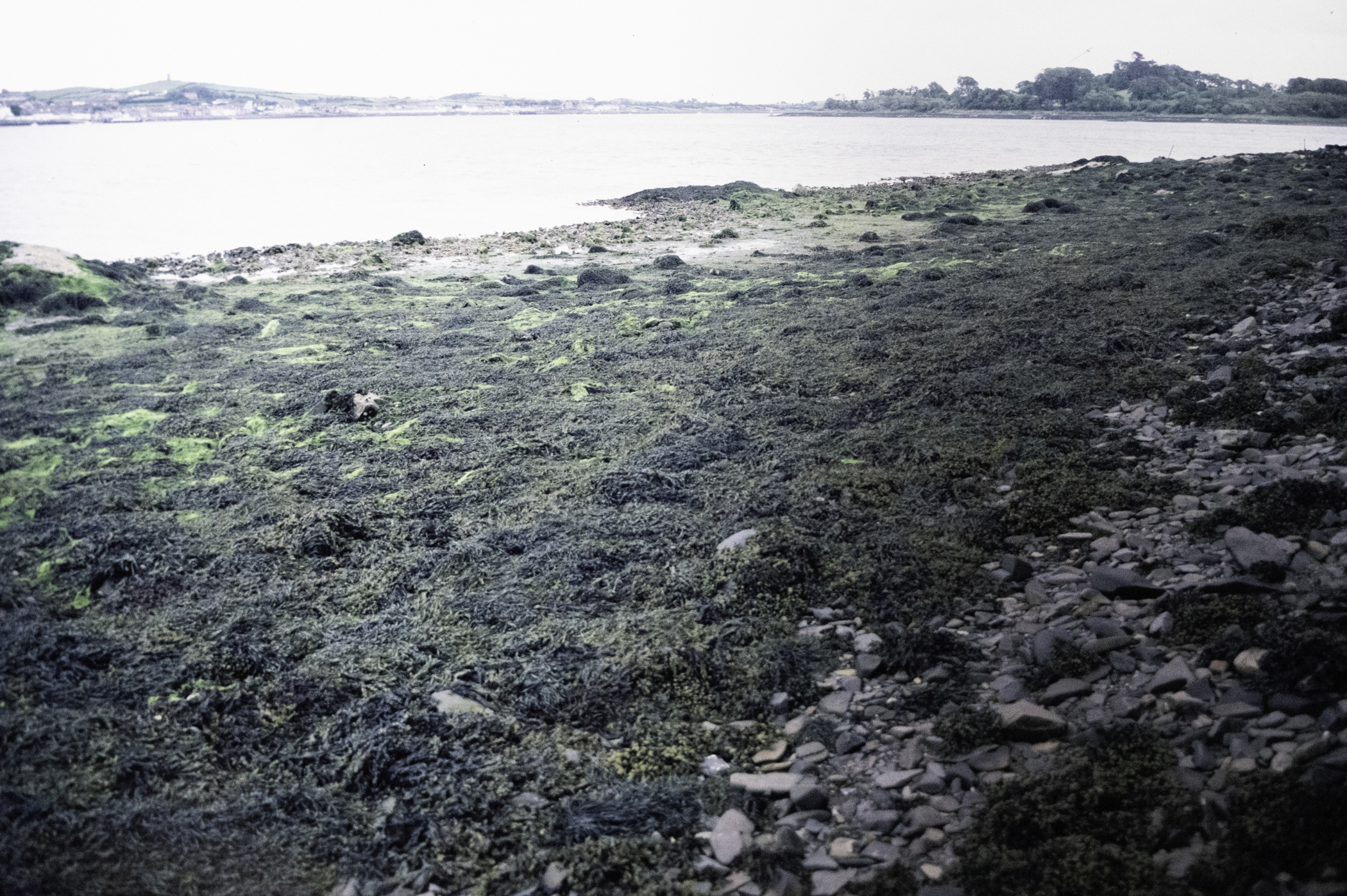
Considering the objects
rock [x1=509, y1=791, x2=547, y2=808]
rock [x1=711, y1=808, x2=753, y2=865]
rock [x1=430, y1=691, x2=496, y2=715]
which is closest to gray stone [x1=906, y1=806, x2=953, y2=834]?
rock [x1=711, y1=808, x2=753, y2=865]

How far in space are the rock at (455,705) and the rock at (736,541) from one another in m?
1.92

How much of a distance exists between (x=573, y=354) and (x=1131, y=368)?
21.6 feet

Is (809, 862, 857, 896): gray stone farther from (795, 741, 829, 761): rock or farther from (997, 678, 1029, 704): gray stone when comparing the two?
(997, 678, 1029, 704): gray stone

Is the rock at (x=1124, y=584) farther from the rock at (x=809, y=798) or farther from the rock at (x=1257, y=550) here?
the rock at (x=809, y=798)

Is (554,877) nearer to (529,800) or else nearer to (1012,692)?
(529,800)

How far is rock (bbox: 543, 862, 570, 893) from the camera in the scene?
2795 millimetres

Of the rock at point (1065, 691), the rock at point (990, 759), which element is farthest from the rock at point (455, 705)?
the rock at point (1065, 691)

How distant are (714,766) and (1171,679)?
76.4 inches

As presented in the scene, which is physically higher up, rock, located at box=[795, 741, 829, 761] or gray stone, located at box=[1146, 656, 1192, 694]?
gray stone, located at box=[1146, 656, 1192, 694]

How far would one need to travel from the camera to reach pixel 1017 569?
14.3 ft

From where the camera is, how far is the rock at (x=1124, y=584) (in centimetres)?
382

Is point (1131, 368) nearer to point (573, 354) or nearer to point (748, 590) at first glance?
point (748, 590)

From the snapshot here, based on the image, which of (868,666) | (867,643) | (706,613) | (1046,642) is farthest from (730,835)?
(1046,642)

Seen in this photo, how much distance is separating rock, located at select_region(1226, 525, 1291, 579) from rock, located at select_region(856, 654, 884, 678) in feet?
6.08
